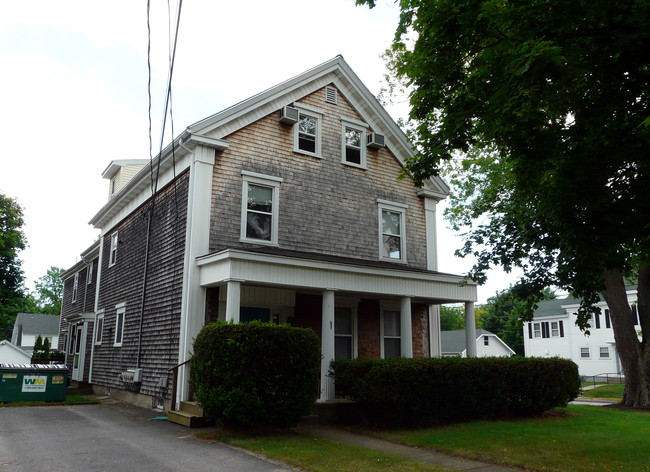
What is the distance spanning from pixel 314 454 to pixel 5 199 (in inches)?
1406

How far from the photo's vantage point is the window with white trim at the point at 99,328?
19625mm

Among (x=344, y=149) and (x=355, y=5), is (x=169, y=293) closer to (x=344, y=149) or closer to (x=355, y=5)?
(x=344, y=149)

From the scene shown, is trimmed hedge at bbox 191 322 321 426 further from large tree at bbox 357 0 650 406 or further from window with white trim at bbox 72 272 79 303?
window with white trim at bbox 72 272 79 303

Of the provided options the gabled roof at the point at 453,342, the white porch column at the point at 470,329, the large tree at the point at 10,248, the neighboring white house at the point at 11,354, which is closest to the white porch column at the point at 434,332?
the white porch column at the point at 470,329

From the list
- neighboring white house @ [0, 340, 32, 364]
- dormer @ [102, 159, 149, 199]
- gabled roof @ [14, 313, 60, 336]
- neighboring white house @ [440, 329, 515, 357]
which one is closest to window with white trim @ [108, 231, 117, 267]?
dormer @ [102, 159, 149, 199]

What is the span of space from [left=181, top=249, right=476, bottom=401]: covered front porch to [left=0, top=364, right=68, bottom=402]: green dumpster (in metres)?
6.84

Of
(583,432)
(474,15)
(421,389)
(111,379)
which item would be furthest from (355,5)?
(111,379)

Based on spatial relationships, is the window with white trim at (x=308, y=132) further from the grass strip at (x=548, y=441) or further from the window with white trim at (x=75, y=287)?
the window with white trim at (x=75, y=287)

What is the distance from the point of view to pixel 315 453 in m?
8.23

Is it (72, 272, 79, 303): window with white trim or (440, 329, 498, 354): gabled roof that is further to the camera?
(440, 329, 498, 354): gabled roof

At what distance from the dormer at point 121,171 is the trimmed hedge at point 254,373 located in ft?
48.1

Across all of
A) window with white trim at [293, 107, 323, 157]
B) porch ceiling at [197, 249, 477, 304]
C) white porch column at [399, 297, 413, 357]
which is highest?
window with white trim at [293, 107, 323, 157]

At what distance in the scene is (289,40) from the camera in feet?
35.8

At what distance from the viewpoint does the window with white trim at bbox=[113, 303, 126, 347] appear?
17250 mm
